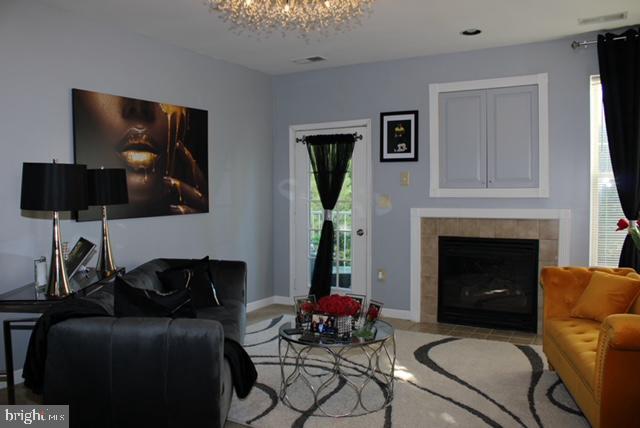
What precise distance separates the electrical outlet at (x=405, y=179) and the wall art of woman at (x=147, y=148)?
6.43 ft

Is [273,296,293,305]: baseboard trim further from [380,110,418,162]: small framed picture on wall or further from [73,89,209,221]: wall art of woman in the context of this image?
[380,110,418,162]: small framed picture on wall

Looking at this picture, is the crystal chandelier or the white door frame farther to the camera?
the white door frame

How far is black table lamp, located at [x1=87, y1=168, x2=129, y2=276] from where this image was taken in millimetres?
3934

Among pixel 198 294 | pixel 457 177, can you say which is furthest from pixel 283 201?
pixel 198 294

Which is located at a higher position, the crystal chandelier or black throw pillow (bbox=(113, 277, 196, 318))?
the crystal chandelier

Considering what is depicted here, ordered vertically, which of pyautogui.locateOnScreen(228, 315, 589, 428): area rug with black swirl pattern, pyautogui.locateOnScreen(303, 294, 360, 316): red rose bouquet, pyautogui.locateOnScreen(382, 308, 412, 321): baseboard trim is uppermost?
pyautogui.locateOnScreen(303, 294, 360, 316): red rose bouquet

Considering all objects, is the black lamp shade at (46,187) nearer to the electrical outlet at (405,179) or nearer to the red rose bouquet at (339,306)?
the red rose bouquet at (339,306)

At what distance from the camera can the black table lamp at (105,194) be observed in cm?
393

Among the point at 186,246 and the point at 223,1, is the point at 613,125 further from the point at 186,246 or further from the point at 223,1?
the point at 186,246

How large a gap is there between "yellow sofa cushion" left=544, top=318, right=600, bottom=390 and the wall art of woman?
3294mm

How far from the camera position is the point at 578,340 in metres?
3.29

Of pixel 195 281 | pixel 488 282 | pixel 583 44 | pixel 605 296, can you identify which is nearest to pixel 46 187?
pixel 195 281

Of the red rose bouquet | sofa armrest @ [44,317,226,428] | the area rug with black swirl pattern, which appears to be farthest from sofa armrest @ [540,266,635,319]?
sofa armrest @ [44,317,226,428]

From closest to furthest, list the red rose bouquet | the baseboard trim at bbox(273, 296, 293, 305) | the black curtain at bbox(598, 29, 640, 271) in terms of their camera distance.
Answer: the red rose bouquet
the black curtain at bbox(598, 29, 640, 271)
the baseboard trim at bbox(273, 296, 293, 305)
